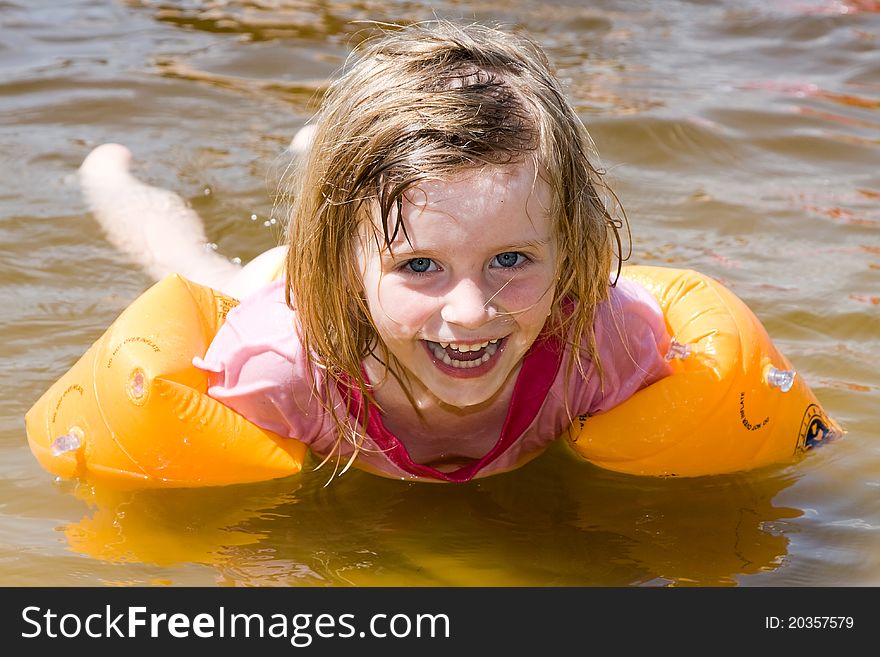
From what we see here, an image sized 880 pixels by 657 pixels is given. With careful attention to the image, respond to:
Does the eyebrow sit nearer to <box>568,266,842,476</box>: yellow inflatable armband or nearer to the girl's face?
the girl's face

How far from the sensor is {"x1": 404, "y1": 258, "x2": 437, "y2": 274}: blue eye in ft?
8.64

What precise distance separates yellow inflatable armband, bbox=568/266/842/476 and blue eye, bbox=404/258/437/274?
809mm

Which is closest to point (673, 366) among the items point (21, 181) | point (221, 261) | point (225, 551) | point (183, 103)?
point (225, 551)

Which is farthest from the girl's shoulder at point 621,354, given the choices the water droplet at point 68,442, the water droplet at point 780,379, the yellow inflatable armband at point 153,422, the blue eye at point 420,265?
the water droplet at point 68,442

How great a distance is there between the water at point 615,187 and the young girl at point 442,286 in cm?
25

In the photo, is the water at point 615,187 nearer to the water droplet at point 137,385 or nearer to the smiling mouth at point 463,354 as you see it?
the water droplet at point 137,385

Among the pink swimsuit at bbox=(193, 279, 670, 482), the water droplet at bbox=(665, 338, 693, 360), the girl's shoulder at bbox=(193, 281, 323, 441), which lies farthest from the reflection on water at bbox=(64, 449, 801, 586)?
the water droplet at bbox=(665, 338, 693, 360)

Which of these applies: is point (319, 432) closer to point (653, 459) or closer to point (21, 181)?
point (653, 459)

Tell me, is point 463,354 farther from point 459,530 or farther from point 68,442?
point 68,442

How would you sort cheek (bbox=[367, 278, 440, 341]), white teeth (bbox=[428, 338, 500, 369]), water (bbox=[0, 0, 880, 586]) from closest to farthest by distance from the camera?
cheek (bbox=[367, 278, 440, 341]), white teeth (bbox=[428, 338, 500, 369]), water (bbox=[0, 0, 880, 586])

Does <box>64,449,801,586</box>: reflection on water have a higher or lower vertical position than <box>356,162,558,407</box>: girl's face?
lower

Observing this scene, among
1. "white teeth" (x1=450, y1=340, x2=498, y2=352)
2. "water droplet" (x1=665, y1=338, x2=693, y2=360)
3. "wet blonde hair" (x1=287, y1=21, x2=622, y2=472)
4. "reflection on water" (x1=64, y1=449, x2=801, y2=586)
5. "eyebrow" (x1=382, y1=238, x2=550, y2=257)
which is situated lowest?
"reflection on water" (x1=64, y1=449, x2=801, y2=586)

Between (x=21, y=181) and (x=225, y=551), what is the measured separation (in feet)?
9.91

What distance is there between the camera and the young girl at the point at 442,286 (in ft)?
8.46
